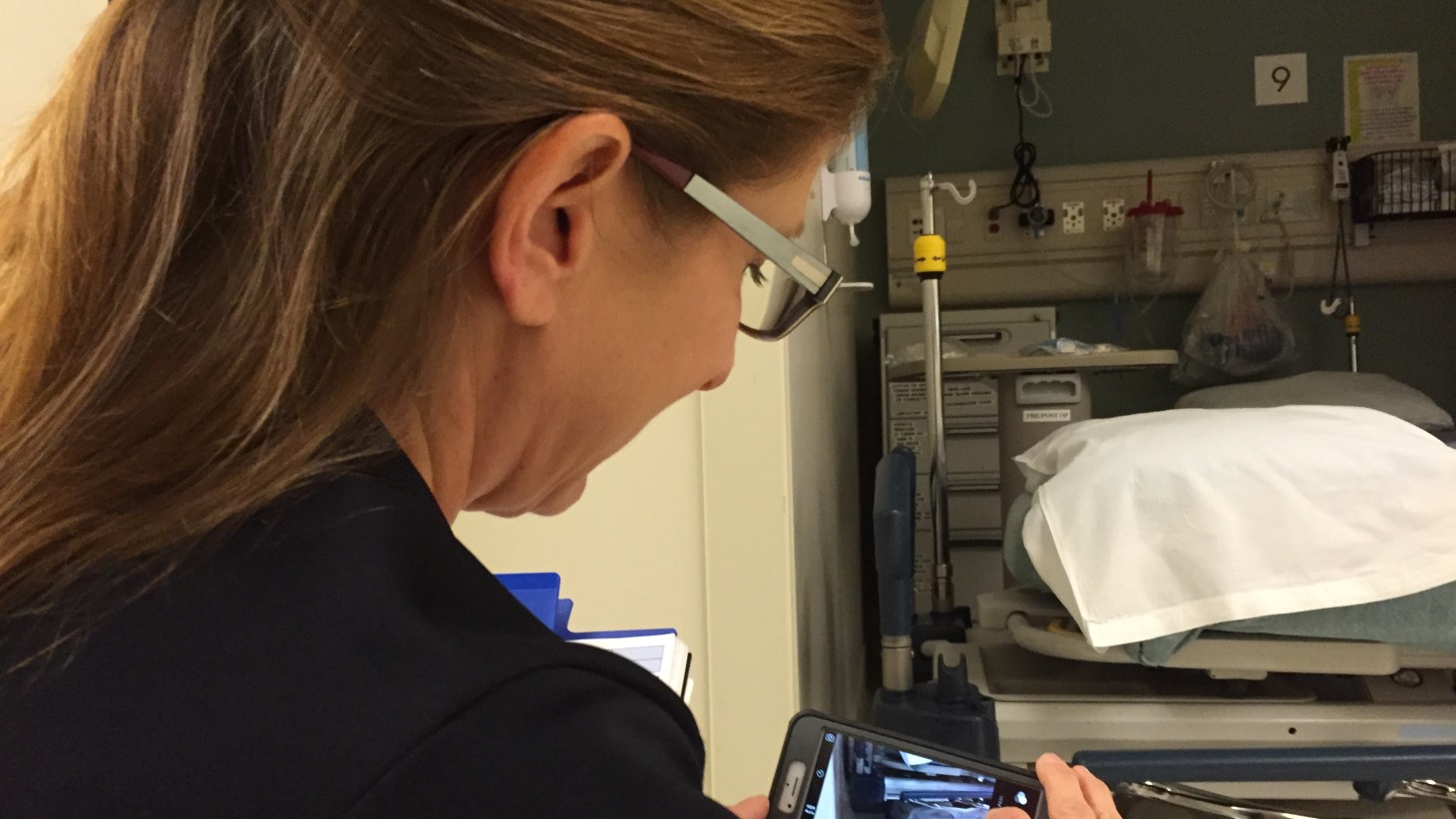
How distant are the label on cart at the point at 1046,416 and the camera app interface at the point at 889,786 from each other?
110 centimetres

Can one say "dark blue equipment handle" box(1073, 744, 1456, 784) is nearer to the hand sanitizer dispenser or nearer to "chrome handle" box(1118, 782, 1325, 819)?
"chrome handle" box(1118, 782, 1325, 819)

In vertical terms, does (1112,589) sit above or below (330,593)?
below

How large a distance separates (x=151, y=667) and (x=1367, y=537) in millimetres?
1043

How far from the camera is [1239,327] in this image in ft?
7.20

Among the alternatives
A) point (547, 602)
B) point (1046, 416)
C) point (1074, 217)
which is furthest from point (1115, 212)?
point (547, 602)

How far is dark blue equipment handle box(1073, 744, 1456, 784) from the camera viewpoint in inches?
34.4

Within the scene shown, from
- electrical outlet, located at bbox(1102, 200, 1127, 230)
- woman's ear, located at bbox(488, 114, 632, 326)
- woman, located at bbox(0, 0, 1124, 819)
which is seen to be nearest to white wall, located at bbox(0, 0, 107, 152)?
woman, located at bbox(0, 0, 1124, 819)

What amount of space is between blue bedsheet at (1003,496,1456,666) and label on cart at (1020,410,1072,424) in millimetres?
696

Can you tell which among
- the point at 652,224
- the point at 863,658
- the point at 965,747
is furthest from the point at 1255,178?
the point at 652,224

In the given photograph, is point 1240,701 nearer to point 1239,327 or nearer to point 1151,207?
point 1239,327

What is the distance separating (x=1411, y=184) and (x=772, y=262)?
2.33 metres

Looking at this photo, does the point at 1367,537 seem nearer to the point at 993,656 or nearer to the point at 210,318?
the point at 993,656

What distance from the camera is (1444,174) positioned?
212cm

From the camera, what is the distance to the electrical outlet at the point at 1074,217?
236 cm
